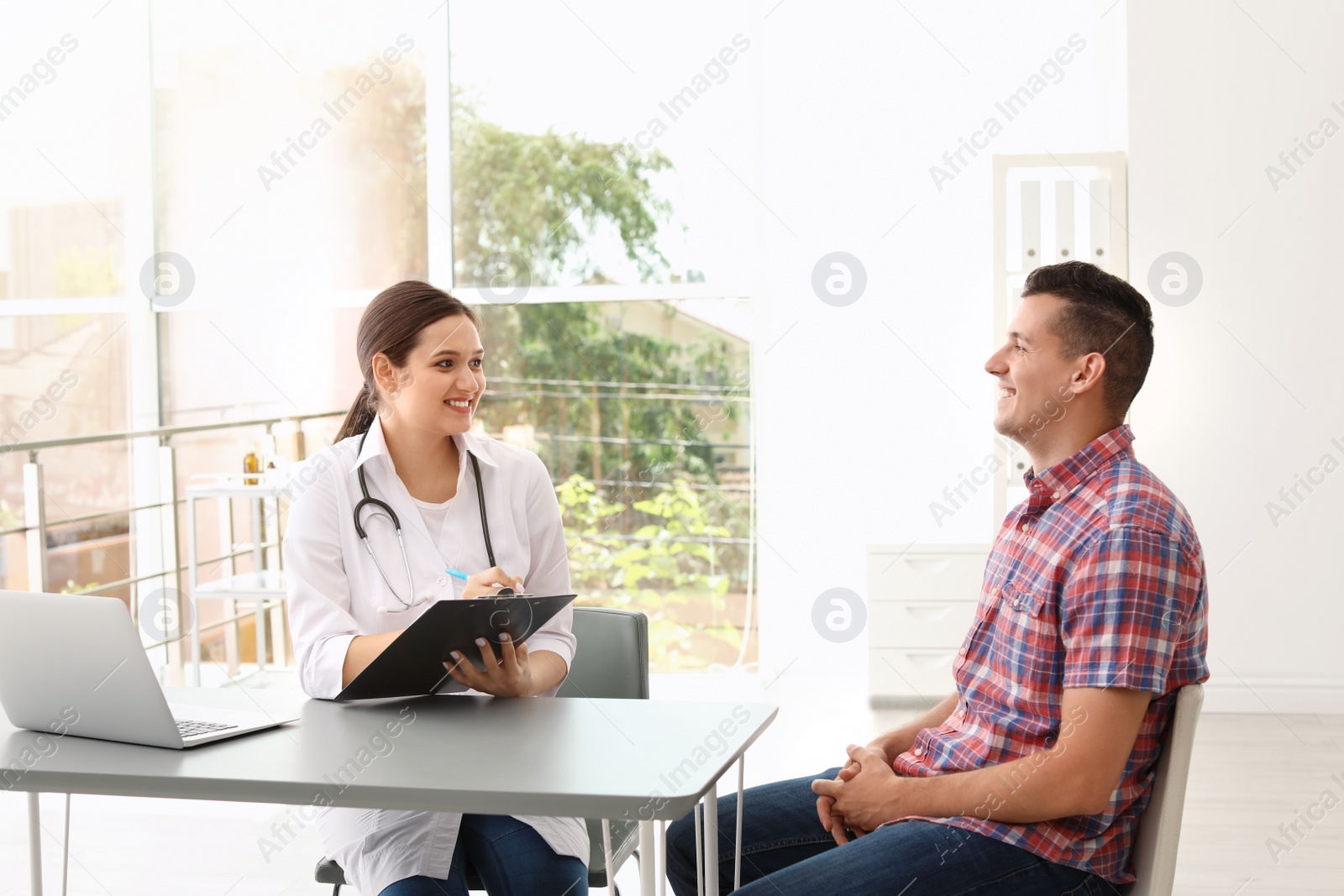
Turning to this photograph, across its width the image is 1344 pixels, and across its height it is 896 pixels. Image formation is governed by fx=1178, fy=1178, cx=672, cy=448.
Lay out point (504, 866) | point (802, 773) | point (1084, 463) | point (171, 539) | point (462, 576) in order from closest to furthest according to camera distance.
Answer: point (1084, 463) < point (504, 866) < point (462, 576) < point (802, 773) < point (171, 539)

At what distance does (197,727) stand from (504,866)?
0.44 metres

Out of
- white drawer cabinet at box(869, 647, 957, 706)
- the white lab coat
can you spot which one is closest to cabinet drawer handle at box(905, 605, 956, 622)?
white drawer cabinet at box(869, 647, 957, 706)

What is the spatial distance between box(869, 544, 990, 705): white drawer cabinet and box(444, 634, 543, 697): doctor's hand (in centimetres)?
250

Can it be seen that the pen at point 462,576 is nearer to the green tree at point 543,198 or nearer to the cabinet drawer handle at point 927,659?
the cabinet drawer handle at point 927,659

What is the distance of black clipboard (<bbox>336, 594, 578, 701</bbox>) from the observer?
4.59 feet

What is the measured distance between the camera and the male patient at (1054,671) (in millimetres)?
1320

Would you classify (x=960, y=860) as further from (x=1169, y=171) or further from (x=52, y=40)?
(x=52, y=40)

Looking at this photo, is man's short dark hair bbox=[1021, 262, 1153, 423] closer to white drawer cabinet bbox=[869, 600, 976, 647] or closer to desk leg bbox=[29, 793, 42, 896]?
desk leg bbox=[29, 793, 42, 896]

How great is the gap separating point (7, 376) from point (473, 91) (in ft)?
7.14

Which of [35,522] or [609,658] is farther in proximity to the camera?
[35,522]

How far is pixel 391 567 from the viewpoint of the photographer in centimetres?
178

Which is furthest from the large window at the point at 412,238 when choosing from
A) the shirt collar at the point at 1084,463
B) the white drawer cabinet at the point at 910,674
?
the shirt collar at the point at 1084,463

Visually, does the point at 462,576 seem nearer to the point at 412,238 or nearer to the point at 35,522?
the point at 35,522

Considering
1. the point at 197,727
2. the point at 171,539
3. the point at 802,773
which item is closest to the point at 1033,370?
the point at 197,727
